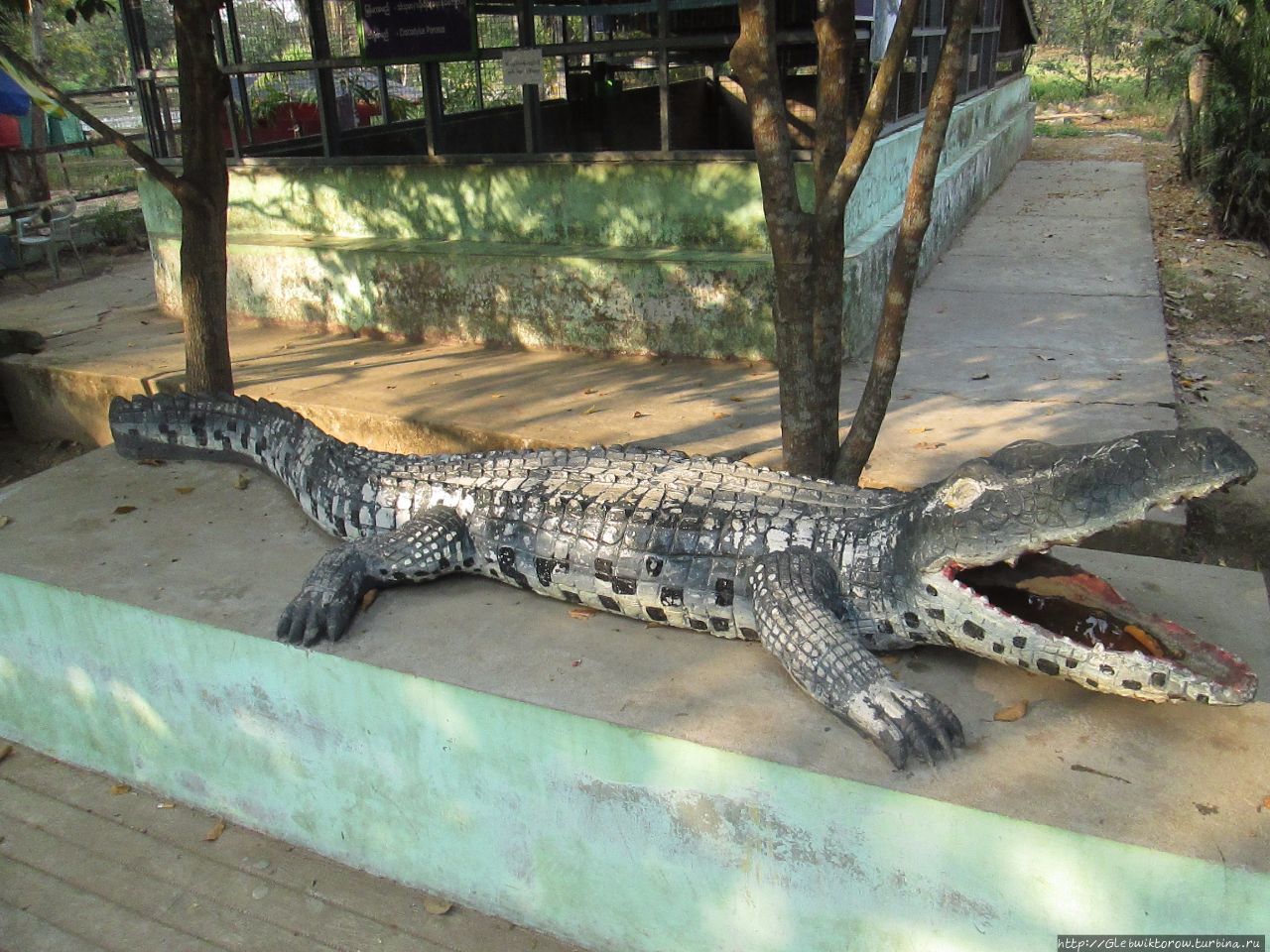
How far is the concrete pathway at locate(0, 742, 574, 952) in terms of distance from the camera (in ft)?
10.1

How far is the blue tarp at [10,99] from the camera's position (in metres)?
12.3

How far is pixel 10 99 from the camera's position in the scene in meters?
12.4

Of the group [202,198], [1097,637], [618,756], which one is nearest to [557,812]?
[618,756]

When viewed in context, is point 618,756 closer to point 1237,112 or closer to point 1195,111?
point 1237,112

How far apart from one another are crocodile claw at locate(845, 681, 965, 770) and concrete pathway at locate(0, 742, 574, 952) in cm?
132

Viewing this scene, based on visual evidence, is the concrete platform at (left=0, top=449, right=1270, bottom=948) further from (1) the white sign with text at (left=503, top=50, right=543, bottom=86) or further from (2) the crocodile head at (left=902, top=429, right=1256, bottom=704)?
(1) the white sign with text at (left=503, top=50, right=543, bottom=86)

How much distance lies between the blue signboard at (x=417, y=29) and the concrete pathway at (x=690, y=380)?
88.7 inches

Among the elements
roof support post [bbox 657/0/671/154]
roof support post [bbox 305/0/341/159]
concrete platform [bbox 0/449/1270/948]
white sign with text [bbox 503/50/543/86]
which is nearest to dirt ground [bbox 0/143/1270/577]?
concrete platform [bbox 0/449/1270/948]

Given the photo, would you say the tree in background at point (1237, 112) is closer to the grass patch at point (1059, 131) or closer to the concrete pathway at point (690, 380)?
the concrete pathway at point (690, 380)

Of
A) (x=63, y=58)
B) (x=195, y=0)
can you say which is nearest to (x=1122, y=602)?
(x=195, y=0)

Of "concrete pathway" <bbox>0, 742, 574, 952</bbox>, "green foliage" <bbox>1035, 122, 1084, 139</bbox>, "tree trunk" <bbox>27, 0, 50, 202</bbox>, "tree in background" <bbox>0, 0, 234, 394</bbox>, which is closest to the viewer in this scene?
Answer: "concrete pathway" <bbox>0, 742, 574, 952</bbox>

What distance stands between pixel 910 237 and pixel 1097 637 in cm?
160

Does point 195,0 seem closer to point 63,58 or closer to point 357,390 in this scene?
point 357,390

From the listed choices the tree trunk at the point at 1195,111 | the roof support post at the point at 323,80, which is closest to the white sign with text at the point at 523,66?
the roof support post at the point at 323,80
